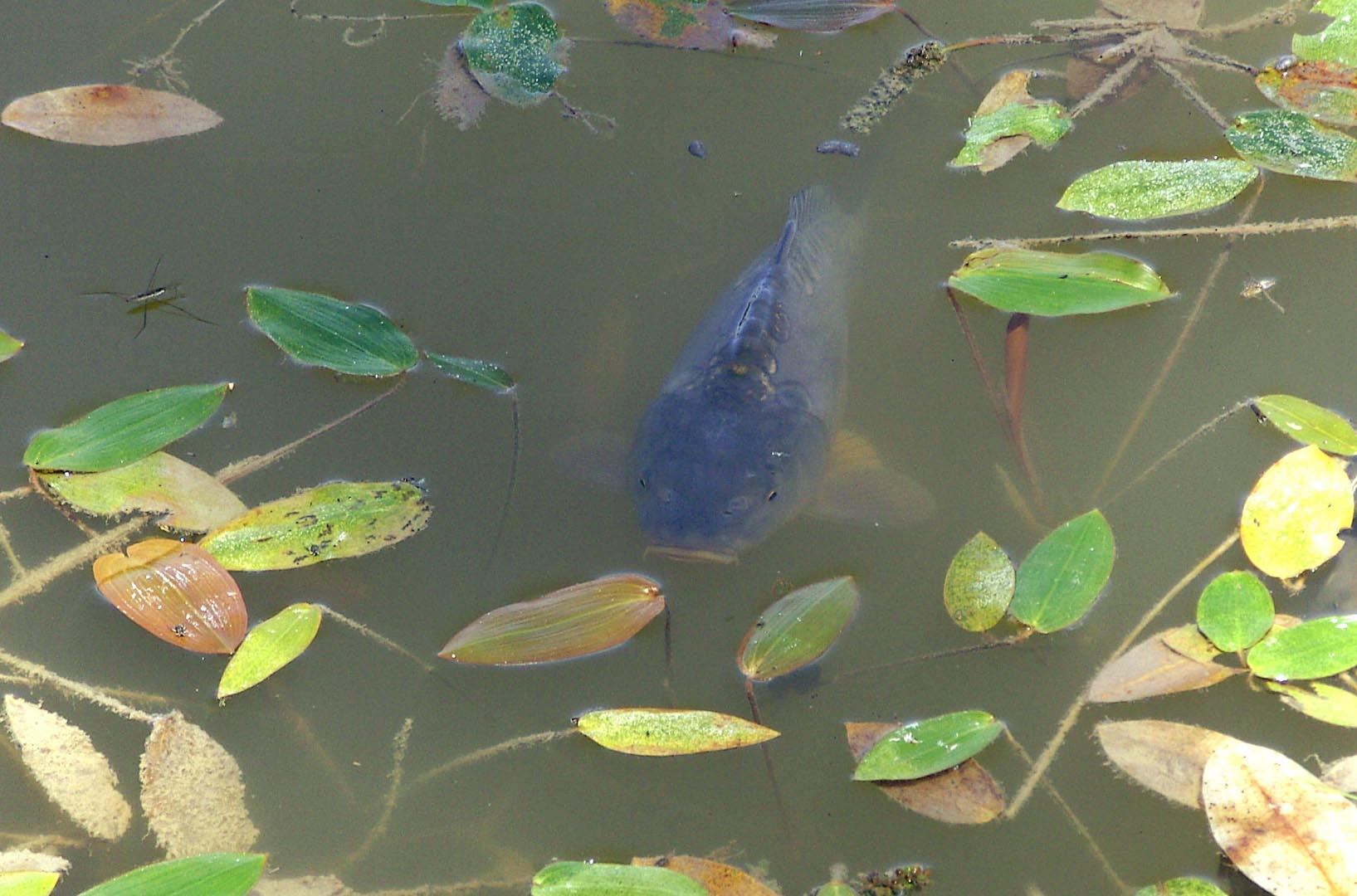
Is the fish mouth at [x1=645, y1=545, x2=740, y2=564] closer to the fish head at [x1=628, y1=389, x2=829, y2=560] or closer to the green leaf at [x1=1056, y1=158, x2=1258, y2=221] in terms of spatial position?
the fish head at [x1=628, y1=389, x2=829, y2=560]

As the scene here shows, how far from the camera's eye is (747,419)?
3.06 m

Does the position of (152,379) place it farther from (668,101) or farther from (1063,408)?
(1063,408)

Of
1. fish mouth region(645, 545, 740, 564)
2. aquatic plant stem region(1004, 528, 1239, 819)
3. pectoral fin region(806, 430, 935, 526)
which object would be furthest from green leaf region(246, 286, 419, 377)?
aquatic plant stem region(1004, 528, 1239, 819)

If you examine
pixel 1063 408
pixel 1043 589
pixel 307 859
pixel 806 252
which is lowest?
pixel 307 859

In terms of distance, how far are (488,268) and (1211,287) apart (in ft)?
8.78

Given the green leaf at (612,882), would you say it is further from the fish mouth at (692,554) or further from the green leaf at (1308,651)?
the green leaf at (1308,651)

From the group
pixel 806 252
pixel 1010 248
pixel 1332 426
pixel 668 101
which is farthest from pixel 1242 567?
pixel 668 101

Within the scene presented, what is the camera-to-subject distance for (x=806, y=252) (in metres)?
3.42

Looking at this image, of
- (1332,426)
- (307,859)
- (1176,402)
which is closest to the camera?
(307,859)

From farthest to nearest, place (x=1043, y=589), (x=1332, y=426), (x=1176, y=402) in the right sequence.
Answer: (x=1176, y=402), (x=1332, y=426), (x=1043, y=589)

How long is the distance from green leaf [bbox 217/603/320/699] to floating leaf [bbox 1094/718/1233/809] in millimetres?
2425

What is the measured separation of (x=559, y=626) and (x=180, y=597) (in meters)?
1.15

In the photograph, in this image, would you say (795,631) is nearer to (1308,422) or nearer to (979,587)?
(979,587)

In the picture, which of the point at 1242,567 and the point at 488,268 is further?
the point at 488,268
